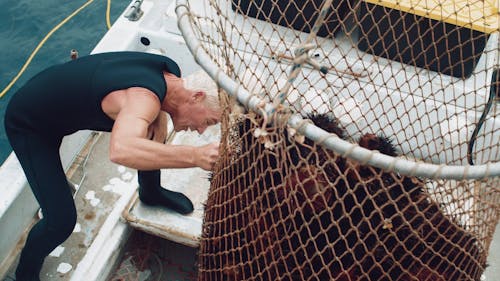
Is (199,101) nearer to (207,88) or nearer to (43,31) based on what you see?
(207,88)

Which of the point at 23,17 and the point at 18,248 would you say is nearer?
the point at 18,248

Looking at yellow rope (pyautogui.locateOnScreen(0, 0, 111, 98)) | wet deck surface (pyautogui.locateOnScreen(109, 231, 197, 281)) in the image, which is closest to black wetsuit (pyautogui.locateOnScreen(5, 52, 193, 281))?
wet deck surface (pyautogui.locateOnScreen(109, 231, 197, 281))

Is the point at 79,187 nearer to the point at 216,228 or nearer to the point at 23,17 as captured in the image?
the point at 216,228

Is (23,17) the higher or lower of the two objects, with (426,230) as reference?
lower

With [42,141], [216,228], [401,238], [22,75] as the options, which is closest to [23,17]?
[22,75]

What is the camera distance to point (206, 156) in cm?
173

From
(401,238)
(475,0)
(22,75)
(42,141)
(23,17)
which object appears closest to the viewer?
(401,238)

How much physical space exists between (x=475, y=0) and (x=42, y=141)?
213 cm

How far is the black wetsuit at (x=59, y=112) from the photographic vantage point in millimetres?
1914

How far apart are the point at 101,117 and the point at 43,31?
3.28m

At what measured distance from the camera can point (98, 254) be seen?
243 cm

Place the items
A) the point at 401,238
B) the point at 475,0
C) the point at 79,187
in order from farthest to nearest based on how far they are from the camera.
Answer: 1. the point at 79,187
2. the point at 475,0
3. the point at 401,238

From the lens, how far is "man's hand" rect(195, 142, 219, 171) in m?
1.73

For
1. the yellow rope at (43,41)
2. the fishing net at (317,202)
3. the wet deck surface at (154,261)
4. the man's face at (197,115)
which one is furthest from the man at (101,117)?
the yellow rope at (43,41)
